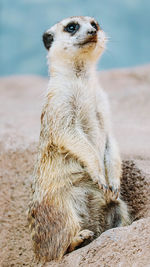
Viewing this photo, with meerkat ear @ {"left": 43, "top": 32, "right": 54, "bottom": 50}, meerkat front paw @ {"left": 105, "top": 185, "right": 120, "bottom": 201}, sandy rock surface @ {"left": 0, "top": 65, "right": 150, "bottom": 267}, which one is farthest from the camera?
meerkat ear @ {"left": 43, "top": 32, "right": 54, "bottom": 50}

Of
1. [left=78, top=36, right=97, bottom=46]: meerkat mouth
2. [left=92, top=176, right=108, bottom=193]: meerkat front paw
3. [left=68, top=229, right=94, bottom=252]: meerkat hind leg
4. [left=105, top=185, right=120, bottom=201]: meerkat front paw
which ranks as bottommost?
[left=68, top=229, right=94, bottom=252]: meerkat hind leg

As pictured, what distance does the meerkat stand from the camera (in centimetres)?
220

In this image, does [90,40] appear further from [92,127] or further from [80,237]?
[80,237]

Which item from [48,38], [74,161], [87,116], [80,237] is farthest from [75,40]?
[80,237]

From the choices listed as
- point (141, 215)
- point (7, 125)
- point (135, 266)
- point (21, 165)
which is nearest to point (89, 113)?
point (141, 215)

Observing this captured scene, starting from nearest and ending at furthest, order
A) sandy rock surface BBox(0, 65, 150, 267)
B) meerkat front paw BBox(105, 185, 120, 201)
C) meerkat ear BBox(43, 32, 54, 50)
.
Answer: sandy rock surface BBox(0, 65, 150, 267)
meerkat front paw BBox(105, 185, 120, 201)
meerkat ear BBox(43, 32, 54, 50)

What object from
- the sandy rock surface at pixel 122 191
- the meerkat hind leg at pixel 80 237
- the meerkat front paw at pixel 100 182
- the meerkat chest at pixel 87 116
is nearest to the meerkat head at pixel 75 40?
the meerkat chest at pixel 87 116

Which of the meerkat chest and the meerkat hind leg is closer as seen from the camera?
the meerkat hind leg

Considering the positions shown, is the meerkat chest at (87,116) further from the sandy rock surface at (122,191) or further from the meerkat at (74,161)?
the sandy rock surface at (122,191)

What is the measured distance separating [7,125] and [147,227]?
8.65 ft

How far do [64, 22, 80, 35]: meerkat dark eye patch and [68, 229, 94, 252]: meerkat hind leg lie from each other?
1.24 meters

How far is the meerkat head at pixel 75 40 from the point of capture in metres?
A: 2.44

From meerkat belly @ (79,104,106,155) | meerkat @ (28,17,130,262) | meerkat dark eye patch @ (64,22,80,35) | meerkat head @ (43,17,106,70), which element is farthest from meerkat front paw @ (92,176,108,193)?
meerkat dark eye patch @ (64,22,80,35)

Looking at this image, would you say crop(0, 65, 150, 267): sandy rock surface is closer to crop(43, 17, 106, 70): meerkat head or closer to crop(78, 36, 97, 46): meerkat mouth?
crop(43, 17, 106, 70): meerkat head
